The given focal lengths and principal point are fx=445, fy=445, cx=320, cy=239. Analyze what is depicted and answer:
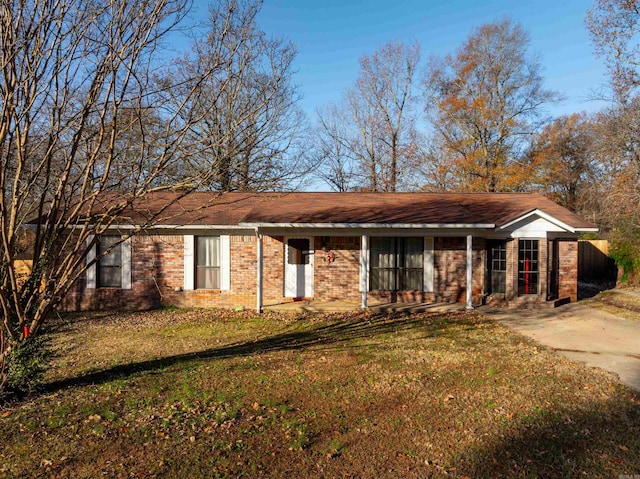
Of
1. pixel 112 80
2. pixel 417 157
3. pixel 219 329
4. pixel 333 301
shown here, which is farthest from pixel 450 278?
pixel 417 157

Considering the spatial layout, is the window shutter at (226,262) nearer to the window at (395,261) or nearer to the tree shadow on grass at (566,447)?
the window at (395,261)

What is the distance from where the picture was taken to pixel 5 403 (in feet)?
17.1

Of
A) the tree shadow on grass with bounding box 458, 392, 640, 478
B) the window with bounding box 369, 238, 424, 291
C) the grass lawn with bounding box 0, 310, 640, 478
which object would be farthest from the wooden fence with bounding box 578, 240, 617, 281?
the tree shadow on grass with bounding box 458, 392, 640, 478

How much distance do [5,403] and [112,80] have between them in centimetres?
399

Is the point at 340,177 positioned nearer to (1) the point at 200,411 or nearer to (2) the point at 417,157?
(2) the point at 417,157

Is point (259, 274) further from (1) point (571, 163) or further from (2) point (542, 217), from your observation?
(1) point (571, 163)

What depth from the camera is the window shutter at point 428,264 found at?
44.0ft

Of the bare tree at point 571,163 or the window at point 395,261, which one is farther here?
the bare tree at point 571,163

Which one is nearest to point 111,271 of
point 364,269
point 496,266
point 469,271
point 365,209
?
point 364,269

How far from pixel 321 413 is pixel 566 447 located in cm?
248

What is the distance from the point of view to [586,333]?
30.9 feet

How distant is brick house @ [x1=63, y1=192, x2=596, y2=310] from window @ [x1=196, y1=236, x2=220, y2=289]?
30mm

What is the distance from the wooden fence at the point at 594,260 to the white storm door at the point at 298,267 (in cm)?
1435

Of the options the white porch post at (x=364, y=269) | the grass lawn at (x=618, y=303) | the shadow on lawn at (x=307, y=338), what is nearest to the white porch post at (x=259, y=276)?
the shadow on lawn at (x=307, y=338)
